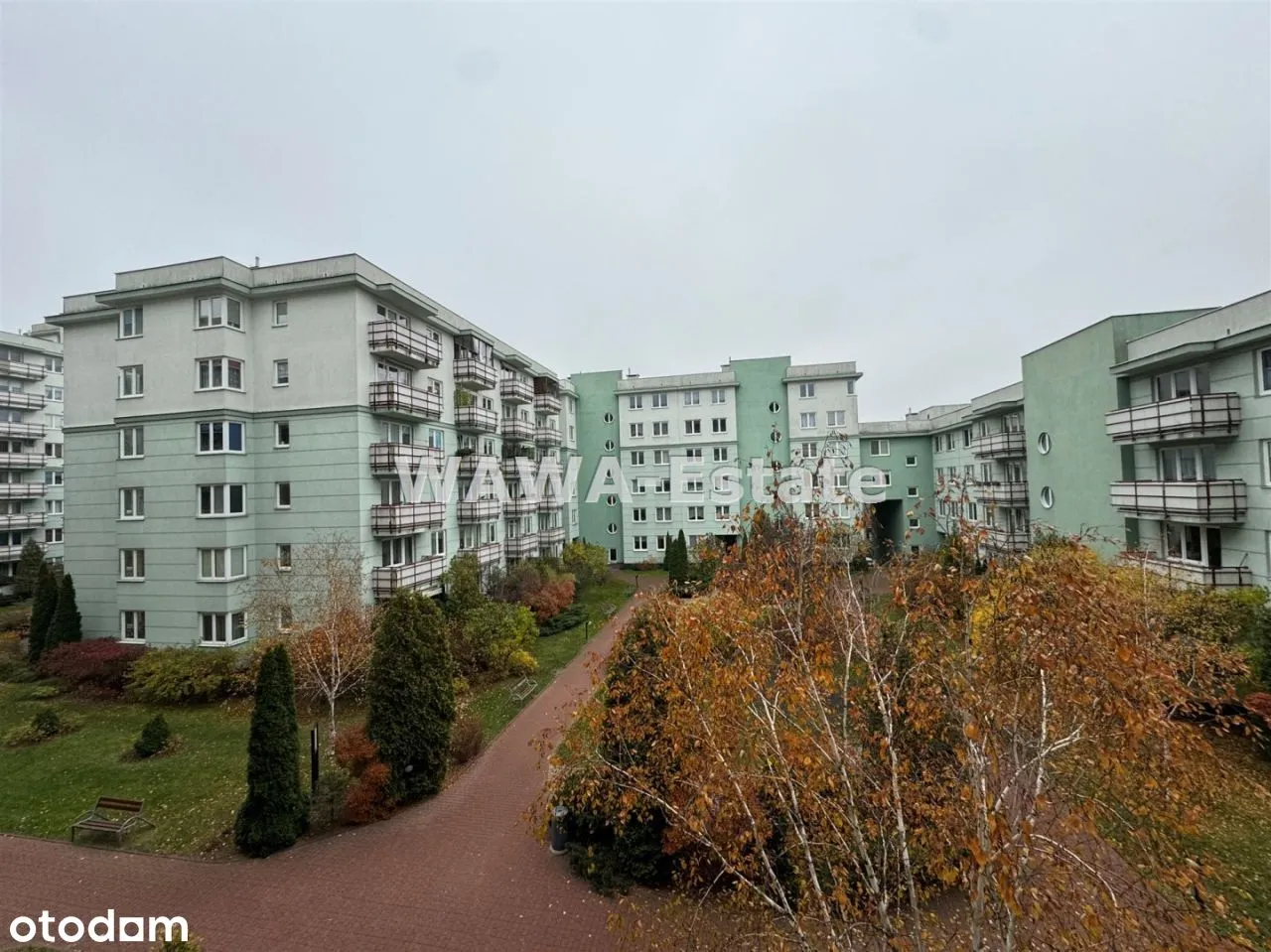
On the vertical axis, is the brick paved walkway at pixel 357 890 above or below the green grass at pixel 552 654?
below

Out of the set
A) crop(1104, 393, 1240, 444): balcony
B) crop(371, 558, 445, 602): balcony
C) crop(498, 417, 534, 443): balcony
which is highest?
crop(498, 417, 534, 443): balcony

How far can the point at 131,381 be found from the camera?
21.4m

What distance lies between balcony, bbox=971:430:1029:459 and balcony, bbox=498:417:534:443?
2682cm

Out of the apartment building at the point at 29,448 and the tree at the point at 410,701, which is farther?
the apartment building at the point at 29,448

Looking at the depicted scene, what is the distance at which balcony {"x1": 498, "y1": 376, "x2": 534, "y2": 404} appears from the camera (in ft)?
107

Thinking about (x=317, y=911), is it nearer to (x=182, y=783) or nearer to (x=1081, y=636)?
(x=182, y=783)

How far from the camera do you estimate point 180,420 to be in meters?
20.6

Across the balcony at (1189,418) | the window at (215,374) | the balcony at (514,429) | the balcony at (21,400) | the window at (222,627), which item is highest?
the balcony at (21,400)

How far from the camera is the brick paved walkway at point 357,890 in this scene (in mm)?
8797

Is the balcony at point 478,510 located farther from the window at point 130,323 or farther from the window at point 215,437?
the window at point 130,323

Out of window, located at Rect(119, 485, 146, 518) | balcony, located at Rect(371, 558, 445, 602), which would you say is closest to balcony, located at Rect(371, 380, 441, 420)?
balcony, located at Rect(371, 558, 445, 602)

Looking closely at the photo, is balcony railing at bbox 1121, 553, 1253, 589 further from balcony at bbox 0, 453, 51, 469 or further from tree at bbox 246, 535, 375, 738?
balcony at bbox 0, 453, 51, 469

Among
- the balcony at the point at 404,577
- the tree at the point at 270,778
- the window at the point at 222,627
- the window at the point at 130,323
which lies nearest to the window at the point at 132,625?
the window at the point at 222,627

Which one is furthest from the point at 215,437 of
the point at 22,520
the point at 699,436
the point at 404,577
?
the point at 699,436
